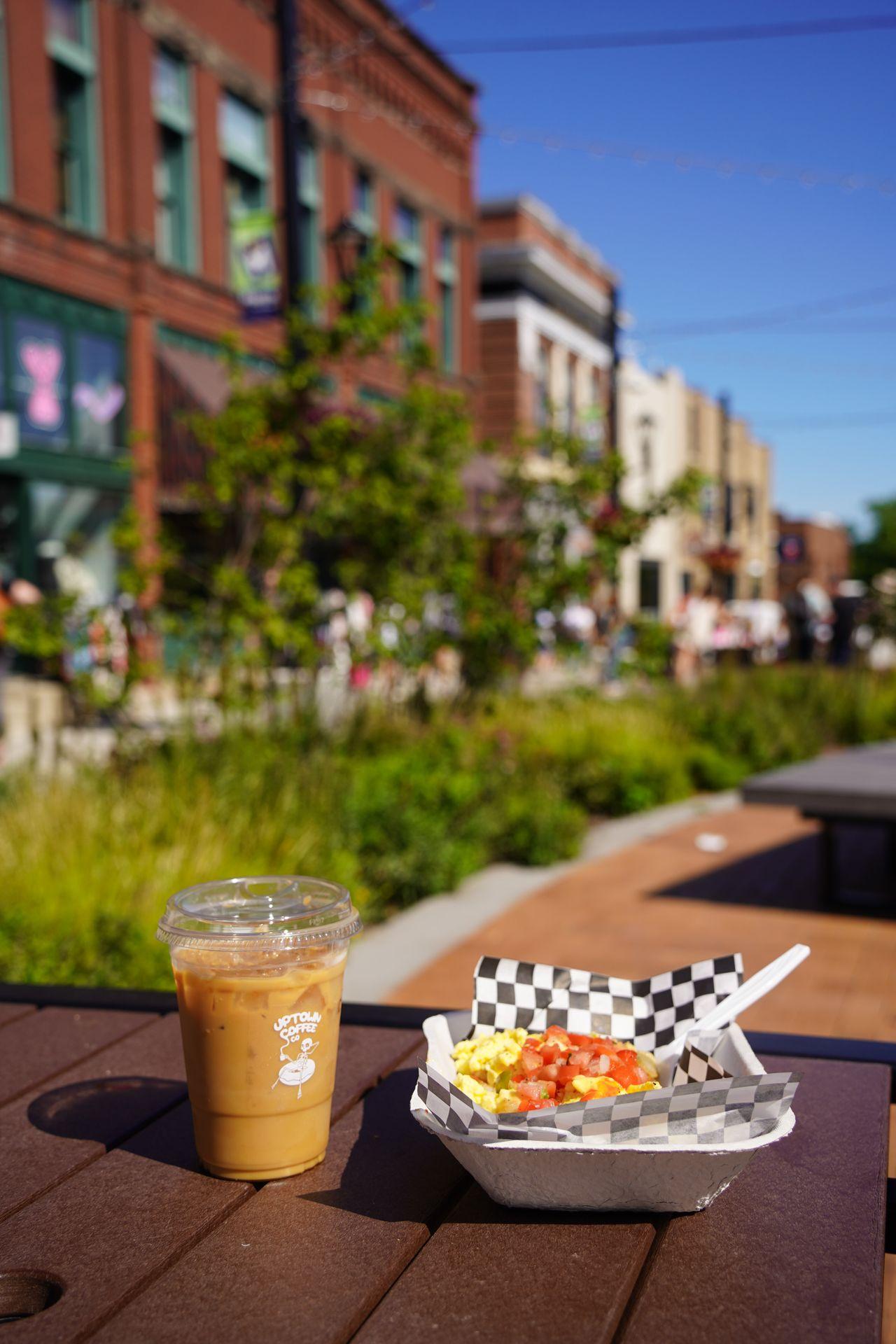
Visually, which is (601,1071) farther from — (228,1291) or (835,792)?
(835,792)

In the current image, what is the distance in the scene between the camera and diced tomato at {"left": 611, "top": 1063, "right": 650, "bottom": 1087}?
1578 mm

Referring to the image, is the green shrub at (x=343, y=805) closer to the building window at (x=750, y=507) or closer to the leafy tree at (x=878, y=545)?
the building window at (x=750, y=507)

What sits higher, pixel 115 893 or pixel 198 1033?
pixel 198 1033

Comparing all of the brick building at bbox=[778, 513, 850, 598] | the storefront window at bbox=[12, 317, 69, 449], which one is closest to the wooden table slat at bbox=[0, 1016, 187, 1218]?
the storefront window at bbox=[12, 317, 69, 449]

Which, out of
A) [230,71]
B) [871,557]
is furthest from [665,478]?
[871,557]

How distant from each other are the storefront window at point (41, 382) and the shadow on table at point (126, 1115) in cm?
1491

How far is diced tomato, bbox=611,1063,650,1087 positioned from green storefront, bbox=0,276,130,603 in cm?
1374

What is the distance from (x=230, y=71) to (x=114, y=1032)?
19521mm

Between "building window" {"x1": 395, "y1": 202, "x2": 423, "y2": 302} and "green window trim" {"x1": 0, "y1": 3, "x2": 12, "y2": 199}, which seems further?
"building window" {"x1": 395, "y1": 202, "x2": 423, "y2": 302}

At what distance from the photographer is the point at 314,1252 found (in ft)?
4.43

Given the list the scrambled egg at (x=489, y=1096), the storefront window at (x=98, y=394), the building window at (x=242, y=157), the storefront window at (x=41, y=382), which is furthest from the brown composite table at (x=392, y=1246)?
the building window at (x=242, y=157)

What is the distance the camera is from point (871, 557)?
88.2 meters

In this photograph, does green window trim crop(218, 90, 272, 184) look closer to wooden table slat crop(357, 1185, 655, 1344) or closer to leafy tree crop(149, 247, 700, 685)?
leafy tree crop(149, 247, 700, 685)

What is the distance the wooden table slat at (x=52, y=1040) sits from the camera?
75.5 inches
